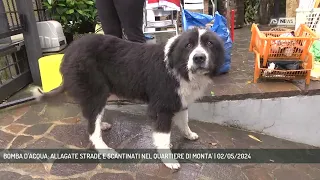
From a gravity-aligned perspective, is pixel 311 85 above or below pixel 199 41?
below

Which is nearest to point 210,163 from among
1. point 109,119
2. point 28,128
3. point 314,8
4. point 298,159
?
point 298,159

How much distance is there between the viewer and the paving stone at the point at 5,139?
2.70 meters

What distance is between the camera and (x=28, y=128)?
2.99m

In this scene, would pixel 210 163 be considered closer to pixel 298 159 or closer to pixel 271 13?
pixel 298 159

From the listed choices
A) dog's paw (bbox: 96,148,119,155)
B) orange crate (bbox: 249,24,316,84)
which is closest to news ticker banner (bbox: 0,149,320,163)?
dog's paw (bbox: 96,148,119,155)

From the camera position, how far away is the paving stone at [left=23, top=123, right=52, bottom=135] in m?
2.91

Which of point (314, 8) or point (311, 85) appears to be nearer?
point (311, 85)

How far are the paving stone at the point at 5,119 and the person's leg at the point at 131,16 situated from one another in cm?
170

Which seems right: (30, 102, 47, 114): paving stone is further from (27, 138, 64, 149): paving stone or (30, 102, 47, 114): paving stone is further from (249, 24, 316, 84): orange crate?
(249, 24, 316, 84): orange crate

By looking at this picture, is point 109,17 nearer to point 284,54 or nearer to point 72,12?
point 284,54

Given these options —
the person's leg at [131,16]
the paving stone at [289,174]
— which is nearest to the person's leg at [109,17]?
the person's leg at [131,16]

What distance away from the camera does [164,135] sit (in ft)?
7.72

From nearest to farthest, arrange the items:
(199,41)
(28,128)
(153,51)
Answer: (199,41) < (153,51) < (28,128)

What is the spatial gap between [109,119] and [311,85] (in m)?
2.44
